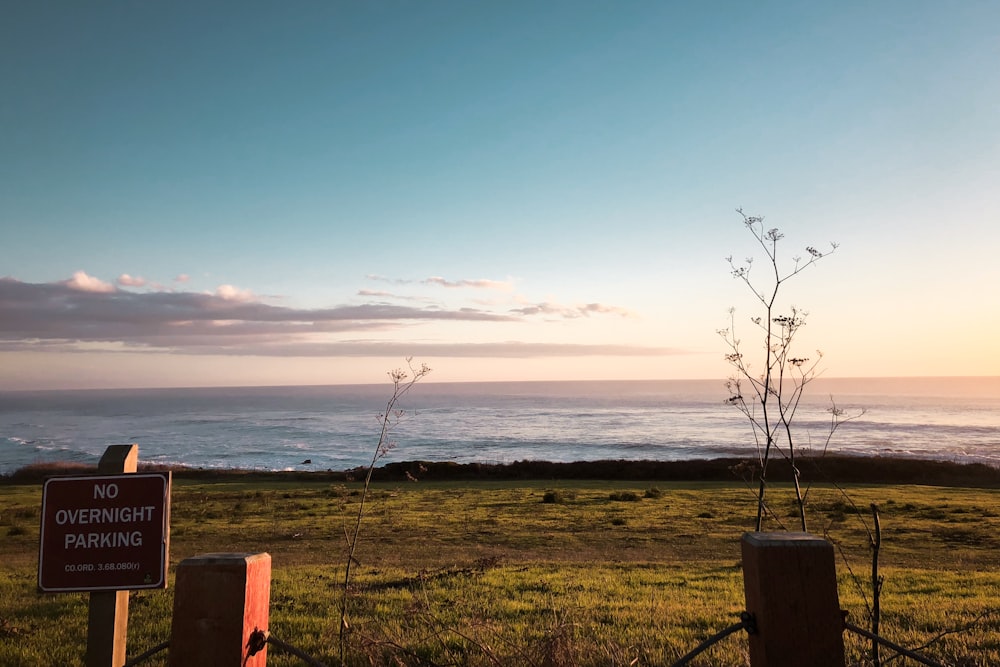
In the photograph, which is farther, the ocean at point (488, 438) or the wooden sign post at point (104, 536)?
the ocean at point (488, 438)

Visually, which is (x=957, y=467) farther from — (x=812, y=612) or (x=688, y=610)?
(x=812, y=612)

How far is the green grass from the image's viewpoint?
5.26 m

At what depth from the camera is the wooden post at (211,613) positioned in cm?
213

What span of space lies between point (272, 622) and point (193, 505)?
2121 centimetres

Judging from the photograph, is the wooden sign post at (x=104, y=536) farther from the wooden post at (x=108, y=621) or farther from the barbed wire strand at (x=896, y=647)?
the barbed wire strand at (x=896, y=647)

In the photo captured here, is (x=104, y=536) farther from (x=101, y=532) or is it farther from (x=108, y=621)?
(x=108, y=621)

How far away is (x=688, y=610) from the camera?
709cm

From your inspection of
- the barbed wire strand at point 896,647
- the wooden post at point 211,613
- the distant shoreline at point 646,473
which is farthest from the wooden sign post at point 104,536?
the distant shoreline at point 646,473

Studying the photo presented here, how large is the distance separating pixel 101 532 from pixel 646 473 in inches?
1618

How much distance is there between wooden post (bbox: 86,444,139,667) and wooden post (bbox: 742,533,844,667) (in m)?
2.56

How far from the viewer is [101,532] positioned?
294cm

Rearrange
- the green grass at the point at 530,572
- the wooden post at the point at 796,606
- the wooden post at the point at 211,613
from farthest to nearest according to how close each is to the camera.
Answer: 1. the green grass at the point at 530,572
2. the wooden post at the point at 211,613
3. the wooden post at the point at 796,606

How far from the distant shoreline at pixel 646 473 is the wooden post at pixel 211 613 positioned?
116ft

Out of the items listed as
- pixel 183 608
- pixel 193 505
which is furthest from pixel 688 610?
pixel 193 505
